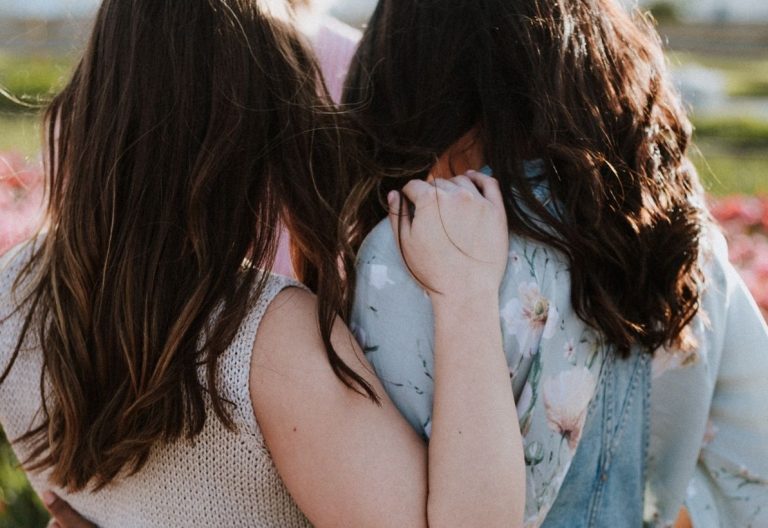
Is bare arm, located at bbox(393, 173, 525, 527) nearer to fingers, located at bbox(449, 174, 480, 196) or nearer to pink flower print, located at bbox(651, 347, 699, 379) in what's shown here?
fingers, located at bbox(449, 174, 480, 196)

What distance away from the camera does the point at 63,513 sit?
1676mm

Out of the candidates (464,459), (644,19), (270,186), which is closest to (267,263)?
(270,186)

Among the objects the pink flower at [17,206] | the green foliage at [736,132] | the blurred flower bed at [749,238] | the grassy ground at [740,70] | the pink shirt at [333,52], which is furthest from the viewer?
the grassy ground at [740,70]

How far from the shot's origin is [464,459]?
1394 mm

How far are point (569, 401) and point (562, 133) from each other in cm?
45

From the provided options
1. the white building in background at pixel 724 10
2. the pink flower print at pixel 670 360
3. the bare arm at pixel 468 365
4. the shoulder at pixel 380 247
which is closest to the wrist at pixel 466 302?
the bare arm at pixel 468 365

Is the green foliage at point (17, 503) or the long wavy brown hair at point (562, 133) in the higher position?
the long wavy brown hair at point (562, 133)

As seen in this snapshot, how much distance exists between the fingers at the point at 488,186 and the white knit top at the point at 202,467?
36 centimetres

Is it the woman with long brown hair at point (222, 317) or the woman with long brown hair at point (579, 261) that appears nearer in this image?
the woman with long brown hair at point (222, 317)

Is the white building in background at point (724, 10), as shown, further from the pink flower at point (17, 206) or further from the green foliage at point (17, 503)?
the green foliage at point (17, 503)

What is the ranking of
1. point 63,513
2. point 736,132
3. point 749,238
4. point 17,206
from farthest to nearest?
point 736,132 → point 749,238 → point 17,206 → point 63,513

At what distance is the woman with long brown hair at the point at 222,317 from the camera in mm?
1396

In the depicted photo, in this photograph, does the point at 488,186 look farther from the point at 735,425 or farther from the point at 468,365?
the point at 735,425

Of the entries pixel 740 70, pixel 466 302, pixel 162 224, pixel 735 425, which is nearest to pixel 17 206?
pixel 162 224
